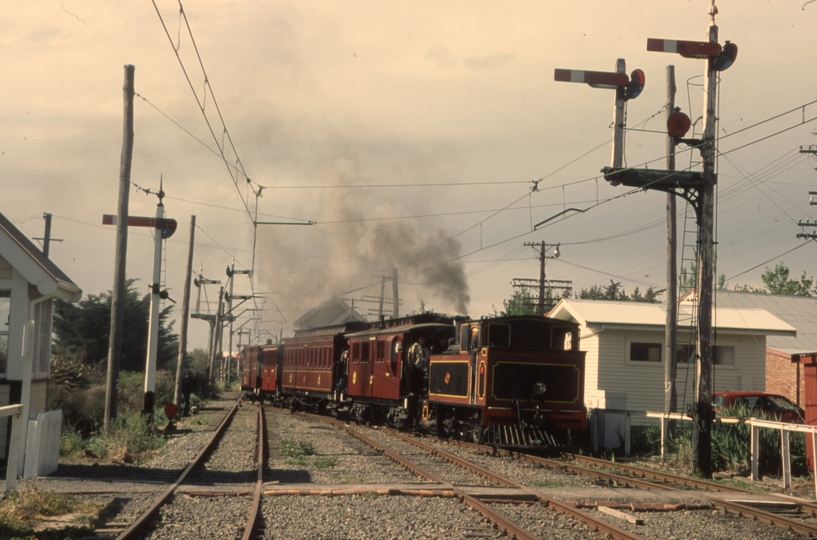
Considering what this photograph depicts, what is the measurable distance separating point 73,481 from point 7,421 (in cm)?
226

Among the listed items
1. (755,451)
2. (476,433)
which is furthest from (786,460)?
(476,433)

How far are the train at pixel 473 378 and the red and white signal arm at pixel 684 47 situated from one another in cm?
593

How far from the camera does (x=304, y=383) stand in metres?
31.9

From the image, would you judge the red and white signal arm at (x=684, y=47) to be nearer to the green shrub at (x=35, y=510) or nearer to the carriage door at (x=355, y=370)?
the green shrub at (x=35, y=510)

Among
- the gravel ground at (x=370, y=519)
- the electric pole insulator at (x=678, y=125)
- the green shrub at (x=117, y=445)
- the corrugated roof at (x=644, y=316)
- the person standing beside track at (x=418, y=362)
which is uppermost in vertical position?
the electric pole insulator at (x=678, y=125)

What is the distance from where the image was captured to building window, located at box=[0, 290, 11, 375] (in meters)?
13.0

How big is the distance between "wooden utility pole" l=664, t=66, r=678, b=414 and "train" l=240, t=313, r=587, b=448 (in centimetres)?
213

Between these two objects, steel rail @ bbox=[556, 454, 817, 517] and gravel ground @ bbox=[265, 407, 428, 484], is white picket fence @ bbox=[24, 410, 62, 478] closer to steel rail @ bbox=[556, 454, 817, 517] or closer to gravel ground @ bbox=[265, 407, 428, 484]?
gravel ground @ bbox=[265, 407, 428, 484]

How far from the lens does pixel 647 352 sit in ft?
84.7

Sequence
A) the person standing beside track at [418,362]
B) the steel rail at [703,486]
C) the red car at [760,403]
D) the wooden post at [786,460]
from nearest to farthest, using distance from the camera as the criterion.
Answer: the steel rail at [703,486] → the wooden post at [786,460] → the person standing beside track at [418,362] → the red car at [760,403]

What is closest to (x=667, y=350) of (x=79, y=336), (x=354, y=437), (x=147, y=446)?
(x=354, y=437)

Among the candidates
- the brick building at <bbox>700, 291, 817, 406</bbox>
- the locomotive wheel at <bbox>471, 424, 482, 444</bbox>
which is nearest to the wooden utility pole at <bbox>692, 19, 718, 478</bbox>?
the locomotive wheel at <bbox>471, 424, 482, 444</bbox>

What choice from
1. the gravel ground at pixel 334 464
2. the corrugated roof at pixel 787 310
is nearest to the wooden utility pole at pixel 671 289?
the gravel ground at pixel 334 464

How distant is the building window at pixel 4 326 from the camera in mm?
13023
